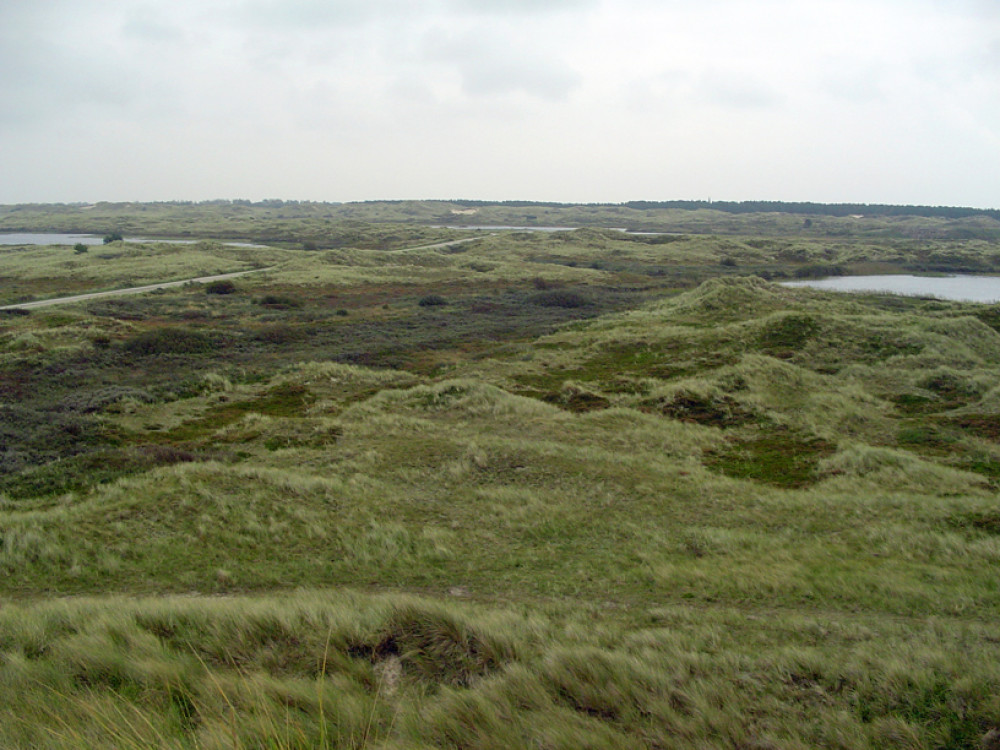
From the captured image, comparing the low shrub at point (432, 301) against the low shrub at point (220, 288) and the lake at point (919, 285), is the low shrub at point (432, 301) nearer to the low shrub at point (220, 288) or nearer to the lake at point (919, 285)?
the low shrub at point (220, 288)

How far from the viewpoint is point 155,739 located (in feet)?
13.2

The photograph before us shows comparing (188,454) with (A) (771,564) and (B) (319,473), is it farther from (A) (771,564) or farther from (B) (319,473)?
(A) (771,564)

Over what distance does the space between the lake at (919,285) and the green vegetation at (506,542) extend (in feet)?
129

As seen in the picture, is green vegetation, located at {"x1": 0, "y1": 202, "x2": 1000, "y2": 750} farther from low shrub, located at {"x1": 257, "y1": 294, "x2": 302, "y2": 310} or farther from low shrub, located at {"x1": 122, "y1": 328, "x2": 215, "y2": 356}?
low shrub, located at {"x1": 257, "y1": 294, "x2": 302, "y2": 310}

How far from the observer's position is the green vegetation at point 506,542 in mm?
4941

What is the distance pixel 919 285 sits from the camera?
80.0 metres

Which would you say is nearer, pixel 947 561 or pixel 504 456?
pixel 947 561

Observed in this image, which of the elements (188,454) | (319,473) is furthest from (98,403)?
(319,473)

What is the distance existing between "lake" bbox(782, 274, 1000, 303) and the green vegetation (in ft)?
129

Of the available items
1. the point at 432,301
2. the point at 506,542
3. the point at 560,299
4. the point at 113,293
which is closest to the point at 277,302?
the point at 432,301

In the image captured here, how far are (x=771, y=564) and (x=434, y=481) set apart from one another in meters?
8.54

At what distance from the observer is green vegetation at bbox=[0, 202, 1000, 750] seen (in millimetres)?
4941

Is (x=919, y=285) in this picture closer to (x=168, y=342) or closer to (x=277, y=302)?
(x=277, y=302)

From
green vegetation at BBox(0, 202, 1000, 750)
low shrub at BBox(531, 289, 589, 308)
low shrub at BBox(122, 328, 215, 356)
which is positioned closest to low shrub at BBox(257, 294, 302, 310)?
low shrub at BBox(122, 328, 215, 356)
